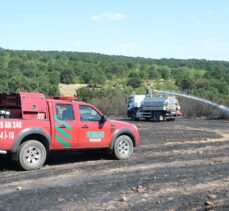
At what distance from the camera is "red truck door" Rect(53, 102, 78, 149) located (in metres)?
13.4

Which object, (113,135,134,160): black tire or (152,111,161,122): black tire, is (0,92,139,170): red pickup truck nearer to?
(113,135,134,160): black tire

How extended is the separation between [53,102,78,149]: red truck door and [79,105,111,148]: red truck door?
0.27 metres

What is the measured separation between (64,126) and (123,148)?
2314 mm

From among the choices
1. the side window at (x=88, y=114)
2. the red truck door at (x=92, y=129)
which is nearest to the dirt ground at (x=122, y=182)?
the red truck door at (x=92, y=129)

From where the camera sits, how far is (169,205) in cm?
865

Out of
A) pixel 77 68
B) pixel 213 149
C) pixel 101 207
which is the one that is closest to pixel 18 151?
pixel 101 207

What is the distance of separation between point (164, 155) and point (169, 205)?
7.23 metres

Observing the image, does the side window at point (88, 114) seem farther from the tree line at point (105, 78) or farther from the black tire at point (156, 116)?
the tree line at point (105, 78)

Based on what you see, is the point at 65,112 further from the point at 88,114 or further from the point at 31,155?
the point at 31,155

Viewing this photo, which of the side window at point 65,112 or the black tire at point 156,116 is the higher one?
the side window at point 65,112

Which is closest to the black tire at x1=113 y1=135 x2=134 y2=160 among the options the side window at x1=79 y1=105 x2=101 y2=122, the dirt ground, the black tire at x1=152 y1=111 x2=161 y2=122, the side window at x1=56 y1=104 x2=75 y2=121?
the dirt ground

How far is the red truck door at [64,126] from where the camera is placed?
43.9 ft

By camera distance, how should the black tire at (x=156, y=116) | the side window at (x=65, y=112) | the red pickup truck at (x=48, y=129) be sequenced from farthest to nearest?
the black tire at (x=156, y=116), the side window at (x=65, y=112), the red pickup truck at (x=48, y=129)

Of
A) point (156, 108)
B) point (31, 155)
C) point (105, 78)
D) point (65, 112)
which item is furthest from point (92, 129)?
point (105, 78)
